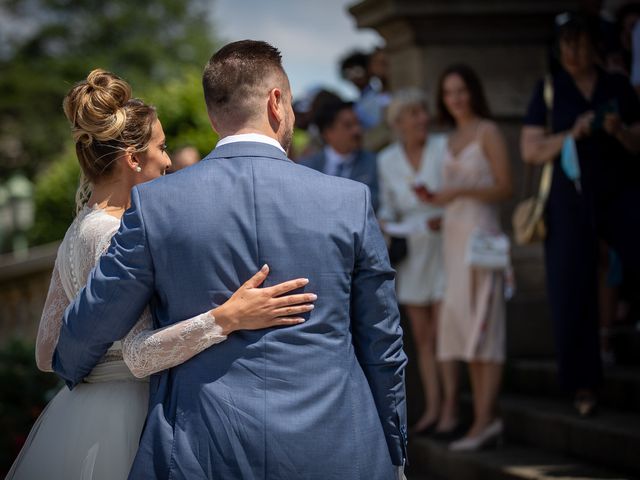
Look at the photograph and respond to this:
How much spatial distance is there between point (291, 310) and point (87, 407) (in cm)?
88

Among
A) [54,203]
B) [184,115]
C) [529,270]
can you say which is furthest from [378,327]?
[54,203]

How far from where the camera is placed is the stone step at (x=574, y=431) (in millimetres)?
5812

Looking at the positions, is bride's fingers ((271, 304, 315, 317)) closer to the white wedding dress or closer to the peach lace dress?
the white wedding dress

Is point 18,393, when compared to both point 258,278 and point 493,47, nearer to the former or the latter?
point 493,47

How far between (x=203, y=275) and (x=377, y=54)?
23.9 feet

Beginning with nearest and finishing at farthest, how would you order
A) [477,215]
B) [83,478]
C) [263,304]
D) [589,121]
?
1. [263,304]
2. [83,478]
3. [589,121]
4. [477,215]

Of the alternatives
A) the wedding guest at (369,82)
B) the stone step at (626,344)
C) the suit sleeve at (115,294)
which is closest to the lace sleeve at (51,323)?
the suit sleeve at (115,294)

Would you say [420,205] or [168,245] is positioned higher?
[168,245]

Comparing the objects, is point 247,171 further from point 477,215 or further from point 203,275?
point 477,215

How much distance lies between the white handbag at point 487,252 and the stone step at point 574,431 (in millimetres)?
909

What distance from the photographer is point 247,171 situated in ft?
11.2

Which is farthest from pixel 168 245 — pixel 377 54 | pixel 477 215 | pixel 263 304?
pixel 377 54

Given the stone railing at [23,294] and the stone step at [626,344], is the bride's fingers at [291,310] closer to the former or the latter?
the stone step at [626,344]

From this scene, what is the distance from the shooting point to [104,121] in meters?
3.81
